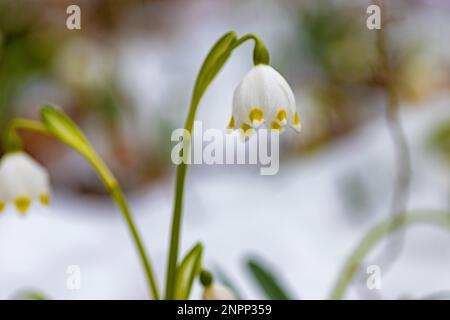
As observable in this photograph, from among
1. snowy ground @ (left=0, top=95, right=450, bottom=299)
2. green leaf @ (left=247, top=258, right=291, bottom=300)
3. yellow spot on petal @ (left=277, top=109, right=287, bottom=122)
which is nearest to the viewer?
yellow spot on petal @ (left=277, top=109, right=287, bottom=122)

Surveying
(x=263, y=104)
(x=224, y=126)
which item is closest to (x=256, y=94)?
(x=263, y=104)

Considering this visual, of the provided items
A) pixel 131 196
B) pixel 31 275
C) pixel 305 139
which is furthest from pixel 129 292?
pixel 305 139

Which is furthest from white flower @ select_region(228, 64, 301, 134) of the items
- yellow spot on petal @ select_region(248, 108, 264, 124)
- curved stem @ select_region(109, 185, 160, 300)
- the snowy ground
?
the snowy ground

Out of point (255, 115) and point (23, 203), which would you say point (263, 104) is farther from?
point (23, 203)

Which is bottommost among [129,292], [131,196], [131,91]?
[129,292]

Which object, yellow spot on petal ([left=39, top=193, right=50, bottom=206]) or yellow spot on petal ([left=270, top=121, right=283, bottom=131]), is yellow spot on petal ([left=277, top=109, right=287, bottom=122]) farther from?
yellow spot on petal ([left=39, top=193, right=50, bottom=206])

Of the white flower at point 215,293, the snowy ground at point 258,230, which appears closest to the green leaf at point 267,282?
the white flower at point 215,293

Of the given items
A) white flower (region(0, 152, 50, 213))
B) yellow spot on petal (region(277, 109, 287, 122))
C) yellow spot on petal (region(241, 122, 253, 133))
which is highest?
yellow spot on petal (region(277, 109, 287, 122))
